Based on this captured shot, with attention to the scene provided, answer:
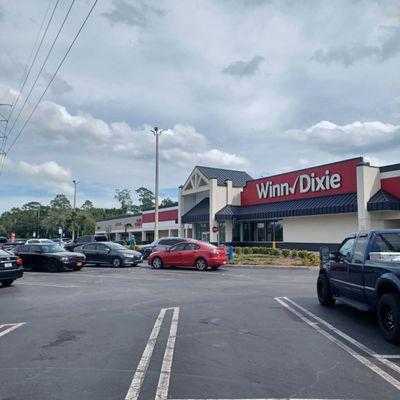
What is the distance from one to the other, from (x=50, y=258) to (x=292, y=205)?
19.0 meters

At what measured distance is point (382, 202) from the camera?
85.4ft

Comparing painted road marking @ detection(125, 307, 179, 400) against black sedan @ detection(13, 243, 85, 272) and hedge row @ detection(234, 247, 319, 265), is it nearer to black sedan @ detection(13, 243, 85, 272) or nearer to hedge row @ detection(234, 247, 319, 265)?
black sedan @ detection(13, 243, 85, 272)

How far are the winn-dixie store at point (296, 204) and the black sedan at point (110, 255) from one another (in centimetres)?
1361

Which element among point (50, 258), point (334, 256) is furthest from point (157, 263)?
point (334, 256)

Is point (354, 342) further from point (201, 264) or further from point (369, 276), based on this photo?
point (201, 264)

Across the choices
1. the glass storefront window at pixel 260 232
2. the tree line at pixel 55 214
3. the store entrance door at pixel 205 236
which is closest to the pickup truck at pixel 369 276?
the glass storefront window at pixel 260 232

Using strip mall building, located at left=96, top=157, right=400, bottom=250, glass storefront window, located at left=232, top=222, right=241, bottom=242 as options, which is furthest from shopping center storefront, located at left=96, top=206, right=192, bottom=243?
glass storefront window, located at left=232, top=222, right=241, bottom=242

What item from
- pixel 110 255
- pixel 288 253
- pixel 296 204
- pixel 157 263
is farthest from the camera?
pixel 296 204

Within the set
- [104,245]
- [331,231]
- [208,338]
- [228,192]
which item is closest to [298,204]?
[331,231]

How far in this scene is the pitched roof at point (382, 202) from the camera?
25859 millimetres

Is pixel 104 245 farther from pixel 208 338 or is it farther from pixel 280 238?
pixel 208 338

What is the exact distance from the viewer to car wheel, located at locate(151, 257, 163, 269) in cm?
2245

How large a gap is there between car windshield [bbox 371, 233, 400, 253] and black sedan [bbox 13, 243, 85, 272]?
53.6 feet

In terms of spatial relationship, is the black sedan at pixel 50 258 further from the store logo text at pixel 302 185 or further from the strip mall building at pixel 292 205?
the store logo text at pixel 302 185
